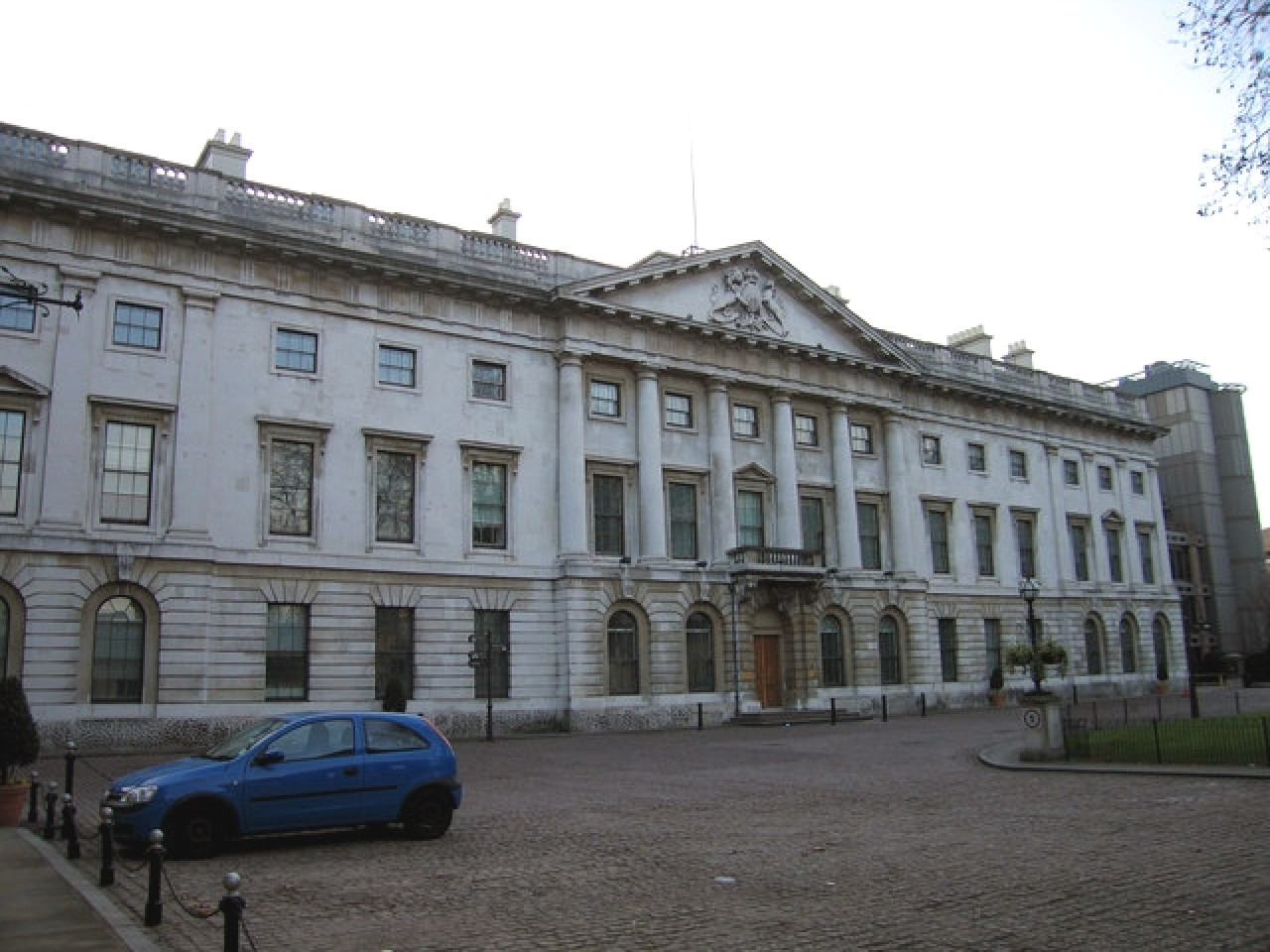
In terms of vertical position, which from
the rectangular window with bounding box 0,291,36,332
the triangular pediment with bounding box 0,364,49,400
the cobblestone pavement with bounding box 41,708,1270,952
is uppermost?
the rectangular window with bounding box 0,291,36,332

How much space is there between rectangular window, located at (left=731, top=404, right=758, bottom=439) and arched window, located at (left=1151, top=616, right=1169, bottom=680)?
27.6 m

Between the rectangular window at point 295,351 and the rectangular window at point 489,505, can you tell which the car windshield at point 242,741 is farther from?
the rectangular window at point 489,505

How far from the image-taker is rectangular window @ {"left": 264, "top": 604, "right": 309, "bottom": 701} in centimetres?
2867

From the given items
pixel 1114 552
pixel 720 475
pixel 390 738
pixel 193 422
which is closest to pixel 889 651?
pixel 720 475

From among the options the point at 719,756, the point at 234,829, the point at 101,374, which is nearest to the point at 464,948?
the point at 234,829

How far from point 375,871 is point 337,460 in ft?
68.4

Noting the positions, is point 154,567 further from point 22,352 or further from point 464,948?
point 464,948

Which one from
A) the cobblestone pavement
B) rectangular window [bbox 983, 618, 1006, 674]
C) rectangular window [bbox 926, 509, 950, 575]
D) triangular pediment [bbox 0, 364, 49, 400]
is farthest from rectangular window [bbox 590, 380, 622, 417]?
rectangular window [bbox 983, 618, 1006, 674]

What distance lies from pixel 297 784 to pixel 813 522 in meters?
30.6

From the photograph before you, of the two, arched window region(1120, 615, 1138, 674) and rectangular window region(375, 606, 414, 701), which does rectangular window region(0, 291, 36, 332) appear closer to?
rectangular window region(375, 606, 414, 701)

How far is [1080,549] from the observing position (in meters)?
52.0

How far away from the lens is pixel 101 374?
27.1m

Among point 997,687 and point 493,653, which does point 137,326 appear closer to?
point 493,653

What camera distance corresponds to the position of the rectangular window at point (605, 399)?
35.9 metres
